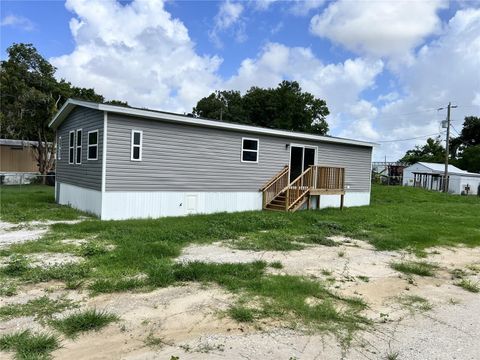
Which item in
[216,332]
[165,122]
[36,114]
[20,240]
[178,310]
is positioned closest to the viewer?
[216,332]

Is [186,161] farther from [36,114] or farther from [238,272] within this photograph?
[36,114]

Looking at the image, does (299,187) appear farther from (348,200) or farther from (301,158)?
(348,200)

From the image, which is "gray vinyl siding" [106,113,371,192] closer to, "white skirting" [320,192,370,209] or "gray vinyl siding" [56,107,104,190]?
"gray vinyl siding" [56,107,104,190]

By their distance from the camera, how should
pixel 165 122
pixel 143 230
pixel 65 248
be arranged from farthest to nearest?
pixel 165 122 < pixel 143 230 < pixel 65 248

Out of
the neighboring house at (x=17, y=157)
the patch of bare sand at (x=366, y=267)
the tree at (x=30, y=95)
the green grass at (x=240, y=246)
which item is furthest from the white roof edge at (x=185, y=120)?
the neighboring house at (x=17, y=157)

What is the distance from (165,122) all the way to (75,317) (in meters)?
7.91

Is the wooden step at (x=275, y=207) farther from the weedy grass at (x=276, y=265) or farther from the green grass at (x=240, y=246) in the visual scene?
the weedy grass at (x=276, y=265)

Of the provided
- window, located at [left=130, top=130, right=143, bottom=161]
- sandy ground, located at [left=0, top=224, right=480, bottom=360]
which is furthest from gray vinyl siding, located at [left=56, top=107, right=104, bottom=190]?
sandy ground, located at [left=0, top=224, right=480, bottom=360]

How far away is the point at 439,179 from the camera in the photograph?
37.4 m

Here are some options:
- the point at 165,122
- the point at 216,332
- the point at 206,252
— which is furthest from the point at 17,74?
the point at 216,332

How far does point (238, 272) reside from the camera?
5.45 meters

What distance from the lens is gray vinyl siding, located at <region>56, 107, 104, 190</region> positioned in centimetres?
1026

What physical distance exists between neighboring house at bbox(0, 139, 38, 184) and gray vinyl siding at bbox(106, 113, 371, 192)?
17335 mm

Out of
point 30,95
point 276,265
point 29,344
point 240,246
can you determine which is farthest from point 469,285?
point 30,95
